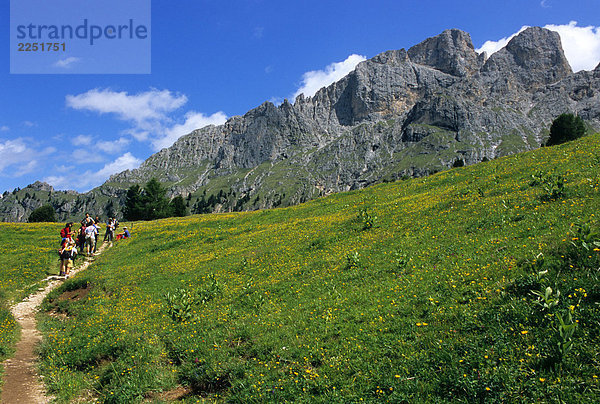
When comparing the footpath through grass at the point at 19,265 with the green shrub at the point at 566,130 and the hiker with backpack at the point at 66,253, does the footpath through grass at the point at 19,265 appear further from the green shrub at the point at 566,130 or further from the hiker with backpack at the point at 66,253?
the green shrub at the point at 566,130

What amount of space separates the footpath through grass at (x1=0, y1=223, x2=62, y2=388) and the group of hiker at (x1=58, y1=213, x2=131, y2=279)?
1842 millimetres

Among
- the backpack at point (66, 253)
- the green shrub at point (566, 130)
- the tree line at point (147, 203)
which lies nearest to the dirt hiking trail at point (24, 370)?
the backpack at point (66, 253)

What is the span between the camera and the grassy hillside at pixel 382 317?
288 inches

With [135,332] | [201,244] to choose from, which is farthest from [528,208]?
[201,244]

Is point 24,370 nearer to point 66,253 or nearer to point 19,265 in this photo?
point 66,253

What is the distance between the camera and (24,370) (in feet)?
40.6

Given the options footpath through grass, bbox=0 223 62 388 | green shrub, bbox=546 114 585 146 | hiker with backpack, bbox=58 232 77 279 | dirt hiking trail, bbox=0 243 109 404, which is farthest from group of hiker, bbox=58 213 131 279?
A: green shrub, bbox=546 114 585 146

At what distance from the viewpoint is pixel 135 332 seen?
14047mm

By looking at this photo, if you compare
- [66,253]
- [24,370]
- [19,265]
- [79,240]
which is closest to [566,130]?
[79,240]

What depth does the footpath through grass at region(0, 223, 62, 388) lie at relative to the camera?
1584 centimetres

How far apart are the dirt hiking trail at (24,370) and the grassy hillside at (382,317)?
0.48 meters

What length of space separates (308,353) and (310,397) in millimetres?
1701

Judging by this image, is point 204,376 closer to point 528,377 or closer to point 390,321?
point 390,321

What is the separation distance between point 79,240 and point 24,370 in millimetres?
26364
